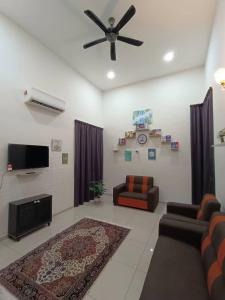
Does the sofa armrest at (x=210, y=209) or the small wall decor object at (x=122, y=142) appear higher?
the small wall decor object at (x=122, y=142)

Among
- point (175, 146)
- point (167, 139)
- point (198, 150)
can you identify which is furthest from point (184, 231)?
point (167, 139)

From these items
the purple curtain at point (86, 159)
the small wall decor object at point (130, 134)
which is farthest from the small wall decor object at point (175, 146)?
the purple curtain at point (86, 159)

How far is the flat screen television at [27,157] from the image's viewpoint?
271 centimetres

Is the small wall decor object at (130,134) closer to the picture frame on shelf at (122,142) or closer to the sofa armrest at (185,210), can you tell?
the picture frame on shelf at (122,142)

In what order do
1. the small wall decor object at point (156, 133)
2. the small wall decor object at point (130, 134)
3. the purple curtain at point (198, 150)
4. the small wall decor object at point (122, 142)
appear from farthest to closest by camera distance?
1. the small wall decor object at point (122, 142)
2. the small wall decor object at point (130, 134)
3. the small wall decor object at point (156, 133)
4. the purple curtain at point (198, 150)

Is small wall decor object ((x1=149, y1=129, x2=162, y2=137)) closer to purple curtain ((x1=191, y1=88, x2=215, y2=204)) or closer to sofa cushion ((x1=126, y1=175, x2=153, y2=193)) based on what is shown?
purple curtain ((x1=191, y1=88, x2=215, y2=204))

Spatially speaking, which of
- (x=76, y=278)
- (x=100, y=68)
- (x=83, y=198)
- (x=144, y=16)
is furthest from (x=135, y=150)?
(x=76, y=278)

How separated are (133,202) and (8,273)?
9.50ft

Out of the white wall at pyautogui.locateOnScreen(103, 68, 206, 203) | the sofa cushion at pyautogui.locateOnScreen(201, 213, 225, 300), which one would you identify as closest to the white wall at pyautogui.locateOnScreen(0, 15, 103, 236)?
the white wall at pyautogui.locateOnScreen(103, 68, 206, 203)

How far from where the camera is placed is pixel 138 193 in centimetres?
439

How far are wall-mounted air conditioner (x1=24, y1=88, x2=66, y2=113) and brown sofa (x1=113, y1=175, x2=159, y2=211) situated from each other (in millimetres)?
2636

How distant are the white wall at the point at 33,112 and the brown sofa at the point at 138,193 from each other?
137 centimetres

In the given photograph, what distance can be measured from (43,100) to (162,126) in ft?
10.9

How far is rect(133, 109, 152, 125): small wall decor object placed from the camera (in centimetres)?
482
